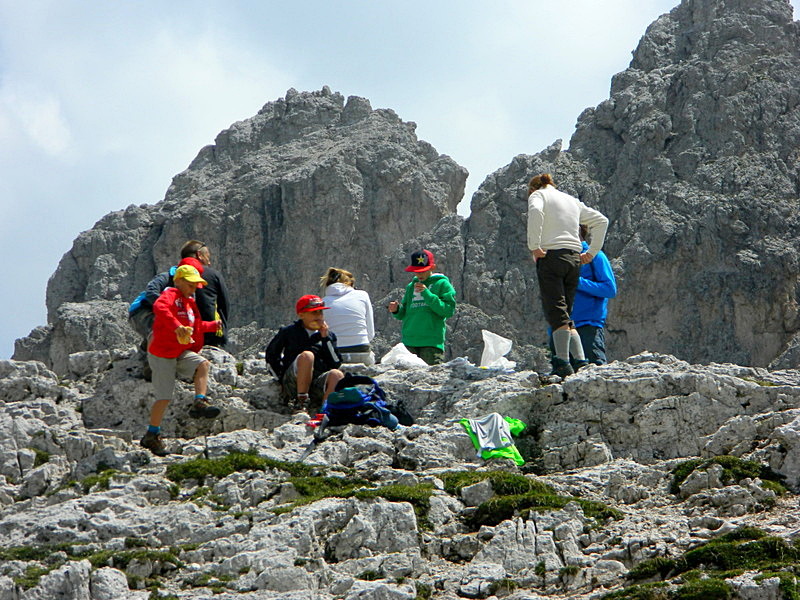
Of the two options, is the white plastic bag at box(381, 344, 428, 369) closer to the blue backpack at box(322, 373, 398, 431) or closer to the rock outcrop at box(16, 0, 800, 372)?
A: the blue backpack at box(322, 373, 398, 431)

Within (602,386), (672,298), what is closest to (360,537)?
(602,386)

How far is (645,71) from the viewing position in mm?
48344

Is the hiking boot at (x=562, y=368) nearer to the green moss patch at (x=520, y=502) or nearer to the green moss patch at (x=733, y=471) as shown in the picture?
the green moss patch at (x=733, y=471)

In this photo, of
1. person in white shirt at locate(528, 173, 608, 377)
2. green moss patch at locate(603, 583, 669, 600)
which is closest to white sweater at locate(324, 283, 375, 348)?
person in white shirt at locate(528, 173, 608, 377)

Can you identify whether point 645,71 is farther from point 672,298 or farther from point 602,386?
point 602,386

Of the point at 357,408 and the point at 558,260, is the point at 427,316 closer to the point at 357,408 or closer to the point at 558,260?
the point at 558,260

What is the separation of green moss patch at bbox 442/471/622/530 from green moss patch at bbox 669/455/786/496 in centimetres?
Answer: 111

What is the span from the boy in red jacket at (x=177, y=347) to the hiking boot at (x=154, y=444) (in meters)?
0.03

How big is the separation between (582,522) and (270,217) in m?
40.3

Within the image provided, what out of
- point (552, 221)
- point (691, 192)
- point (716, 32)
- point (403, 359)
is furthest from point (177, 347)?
point (716, 32)

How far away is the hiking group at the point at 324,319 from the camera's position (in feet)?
44.9

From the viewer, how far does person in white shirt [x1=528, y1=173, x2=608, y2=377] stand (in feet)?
46.5

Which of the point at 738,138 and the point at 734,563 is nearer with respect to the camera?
the point at 734,563

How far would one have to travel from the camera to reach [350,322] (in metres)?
15.7
